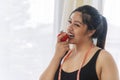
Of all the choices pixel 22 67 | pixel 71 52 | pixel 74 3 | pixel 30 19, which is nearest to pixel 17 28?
pixel 30 19

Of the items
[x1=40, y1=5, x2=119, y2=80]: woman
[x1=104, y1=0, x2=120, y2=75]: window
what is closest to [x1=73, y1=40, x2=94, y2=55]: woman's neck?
[x1=40, y1=5, x2=119, y2=80]: woman

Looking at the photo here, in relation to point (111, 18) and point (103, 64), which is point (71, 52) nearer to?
point (103, 64)

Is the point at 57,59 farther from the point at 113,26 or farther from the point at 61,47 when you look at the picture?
the point at 113,26

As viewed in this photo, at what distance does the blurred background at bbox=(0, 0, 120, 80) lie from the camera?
Result: 6.53 ft

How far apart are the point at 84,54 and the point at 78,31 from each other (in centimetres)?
14

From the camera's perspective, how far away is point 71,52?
1.53m

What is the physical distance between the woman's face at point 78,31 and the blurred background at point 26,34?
585mm

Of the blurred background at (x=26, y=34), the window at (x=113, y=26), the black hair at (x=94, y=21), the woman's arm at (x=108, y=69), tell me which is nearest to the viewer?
the woman's arm at (x=108, y=69)

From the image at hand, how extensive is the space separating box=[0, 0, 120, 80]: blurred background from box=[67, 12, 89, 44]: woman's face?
0.59 meters

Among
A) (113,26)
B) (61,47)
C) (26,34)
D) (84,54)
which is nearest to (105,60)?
(84,54)

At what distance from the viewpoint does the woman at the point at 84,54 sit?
1290mm

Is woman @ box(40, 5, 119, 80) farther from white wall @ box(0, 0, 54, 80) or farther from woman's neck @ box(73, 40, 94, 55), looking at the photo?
white wall @ box(0, 0, 54, 80)

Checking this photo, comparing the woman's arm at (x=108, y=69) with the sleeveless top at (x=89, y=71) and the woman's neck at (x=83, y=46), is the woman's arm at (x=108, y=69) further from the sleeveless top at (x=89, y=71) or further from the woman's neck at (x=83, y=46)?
the woman's neck at (x=83, y=46)

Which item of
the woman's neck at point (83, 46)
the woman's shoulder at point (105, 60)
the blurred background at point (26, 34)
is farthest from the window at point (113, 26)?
the woman's shoulder at point (105, 60)
